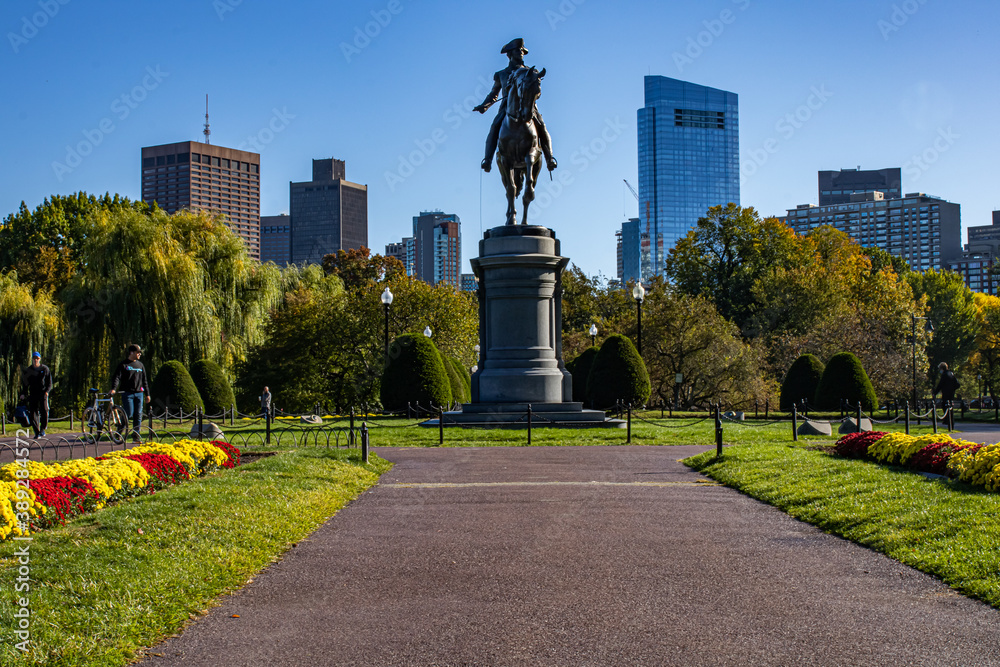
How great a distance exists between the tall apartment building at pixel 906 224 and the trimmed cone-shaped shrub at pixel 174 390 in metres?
147

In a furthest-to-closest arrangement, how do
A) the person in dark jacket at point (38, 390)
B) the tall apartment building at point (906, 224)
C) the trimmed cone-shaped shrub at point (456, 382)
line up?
the tall apartment building at point (906, 224) → the trimmed cone-shaped shrub at point (456, 382) → the person in dark jacket at point (38, 390)

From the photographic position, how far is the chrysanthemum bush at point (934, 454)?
11.1 metres

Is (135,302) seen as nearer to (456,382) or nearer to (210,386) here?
(210,386)

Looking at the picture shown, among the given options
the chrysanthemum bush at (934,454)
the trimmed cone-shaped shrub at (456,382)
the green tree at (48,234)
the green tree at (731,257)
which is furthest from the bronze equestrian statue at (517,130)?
the green tree at (731,257)

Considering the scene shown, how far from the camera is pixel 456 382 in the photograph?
34000 mm

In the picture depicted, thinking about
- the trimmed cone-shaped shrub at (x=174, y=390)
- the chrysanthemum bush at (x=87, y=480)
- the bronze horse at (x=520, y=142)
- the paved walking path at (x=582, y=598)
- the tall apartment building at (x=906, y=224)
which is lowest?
the paved walking path at (x=582, y=598)

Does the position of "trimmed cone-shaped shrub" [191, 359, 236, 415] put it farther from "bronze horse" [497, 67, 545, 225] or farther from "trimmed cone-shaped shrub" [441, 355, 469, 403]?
"bronze horse" [497, 67, 545, 225]

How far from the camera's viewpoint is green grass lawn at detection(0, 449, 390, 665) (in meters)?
5.52

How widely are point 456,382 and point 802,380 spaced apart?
522 inches

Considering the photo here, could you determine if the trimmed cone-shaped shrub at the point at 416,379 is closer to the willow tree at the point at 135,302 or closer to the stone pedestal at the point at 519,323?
the stone pedestal at the point at 519,323

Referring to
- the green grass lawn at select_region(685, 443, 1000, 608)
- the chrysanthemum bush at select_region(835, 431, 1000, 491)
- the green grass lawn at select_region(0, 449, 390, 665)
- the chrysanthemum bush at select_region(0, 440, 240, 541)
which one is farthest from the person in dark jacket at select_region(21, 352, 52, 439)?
the chrysanthemum bush at select_region(835, 431, 1000, 491)

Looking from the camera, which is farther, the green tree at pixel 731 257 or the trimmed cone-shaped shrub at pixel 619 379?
the green tree at pixel 731 257

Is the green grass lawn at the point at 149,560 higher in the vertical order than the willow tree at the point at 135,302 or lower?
lower

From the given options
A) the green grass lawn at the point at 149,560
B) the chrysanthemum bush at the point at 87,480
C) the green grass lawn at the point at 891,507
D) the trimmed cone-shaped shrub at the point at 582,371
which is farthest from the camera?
the trimmed cone-shaped shrub at the point at 582,371
